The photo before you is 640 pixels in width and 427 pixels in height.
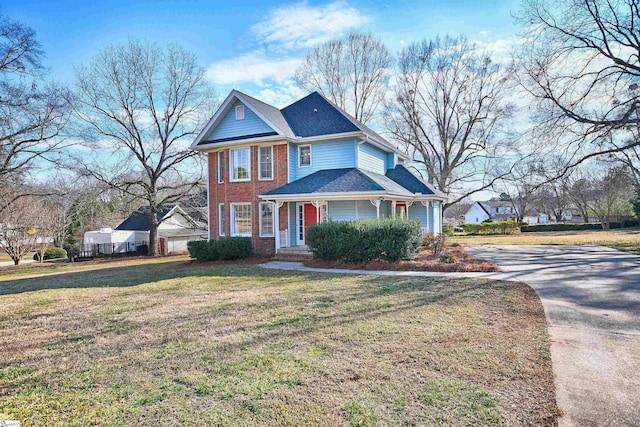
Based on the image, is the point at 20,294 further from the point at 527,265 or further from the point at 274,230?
the point at 527,265

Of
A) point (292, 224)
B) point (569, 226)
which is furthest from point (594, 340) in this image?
point (569, 226)

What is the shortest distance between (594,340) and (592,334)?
1.05 ft

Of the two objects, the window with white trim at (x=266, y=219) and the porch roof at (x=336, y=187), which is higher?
the porch roof at (x=336, y=187)

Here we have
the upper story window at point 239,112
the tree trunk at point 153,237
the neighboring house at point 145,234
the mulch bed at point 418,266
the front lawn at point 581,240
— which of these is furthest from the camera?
the neighboring house at point 145,234

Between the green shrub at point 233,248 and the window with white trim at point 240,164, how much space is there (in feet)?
11.2

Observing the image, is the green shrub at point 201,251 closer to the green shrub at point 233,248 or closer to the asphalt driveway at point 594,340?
the green shrub at point 233,248

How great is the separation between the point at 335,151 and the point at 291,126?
10.3ft

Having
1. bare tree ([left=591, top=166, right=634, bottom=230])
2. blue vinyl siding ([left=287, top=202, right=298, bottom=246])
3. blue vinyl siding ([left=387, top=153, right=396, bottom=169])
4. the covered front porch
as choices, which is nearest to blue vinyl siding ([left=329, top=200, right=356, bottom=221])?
the covered front porch

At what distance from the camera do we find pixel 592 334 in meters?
5.27

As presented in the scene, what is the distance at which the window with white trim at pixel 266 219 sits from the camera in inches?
682

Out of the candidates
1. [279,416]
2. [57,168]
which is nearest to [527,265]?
[279,416]

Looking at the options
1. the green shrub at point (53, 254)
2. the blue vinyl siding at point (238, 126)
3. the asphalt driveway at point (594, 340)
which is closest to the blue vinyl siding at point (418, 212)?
the blue vinyl siding at point (238, 126)

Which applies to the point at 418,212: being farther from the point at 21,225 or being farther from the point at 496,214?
the point at 496,214

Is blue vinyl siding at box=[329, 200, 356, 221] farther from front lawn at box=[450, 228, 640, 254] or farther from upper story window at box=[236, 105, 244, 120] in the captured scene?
front lawn at box=[450, 228, 640, 254]
